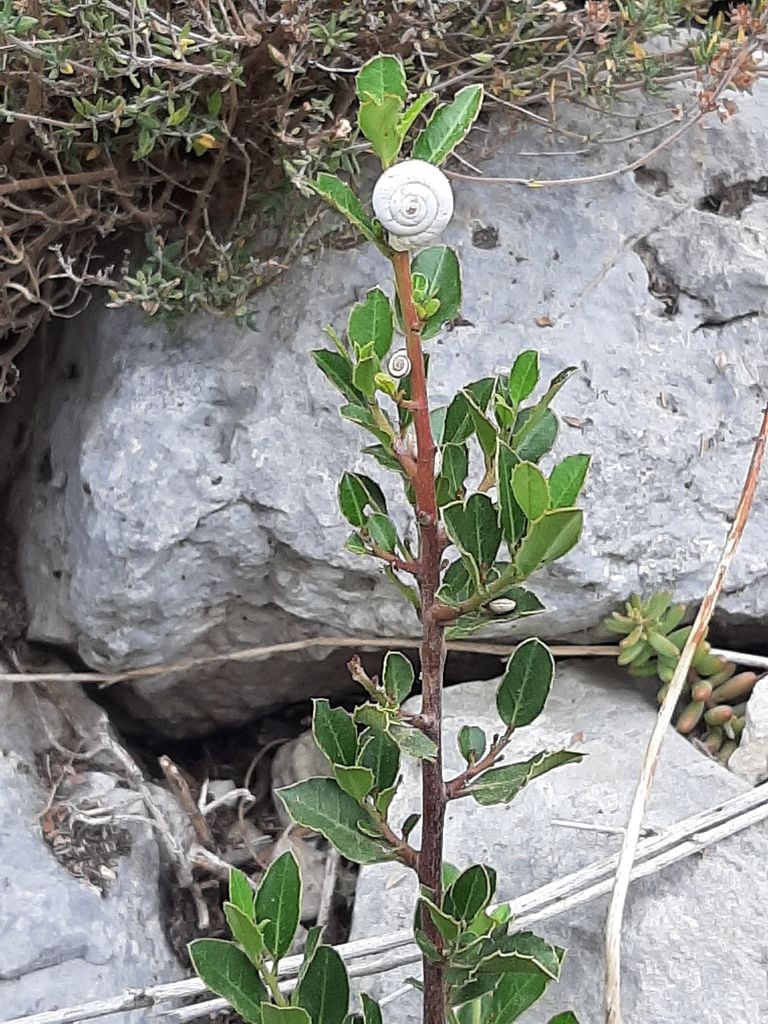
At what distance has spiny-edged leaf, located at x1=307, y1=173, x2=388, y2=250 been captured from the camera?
2.61ft

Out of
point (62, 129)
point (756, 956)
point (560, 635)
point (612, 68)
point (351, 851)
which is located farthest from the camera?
point (560, 635)

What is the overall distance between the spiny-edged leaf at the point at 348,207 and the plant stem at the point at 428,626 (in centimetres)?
2

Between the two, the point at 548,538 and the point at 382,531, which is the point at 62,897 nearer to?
the point at 382,531

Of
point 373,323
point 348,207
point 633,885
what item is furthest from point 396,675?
point 633,885

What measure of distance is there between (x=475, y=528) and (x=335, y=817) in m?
0.32

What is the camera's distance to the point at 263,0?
1.47m

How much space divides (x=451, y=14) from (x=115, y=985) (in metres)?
1.45

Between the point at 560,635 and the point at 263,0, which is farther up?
the point at 263,0

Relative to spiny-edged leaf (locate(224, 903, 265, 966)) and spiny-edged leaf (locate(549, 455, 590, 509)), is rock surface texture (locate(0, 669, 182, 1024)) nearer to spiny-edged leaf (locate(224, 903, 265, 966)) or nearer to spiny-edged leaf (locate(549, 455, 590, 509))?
spiny-edged leaf (locate(224, 903, 265, 966))

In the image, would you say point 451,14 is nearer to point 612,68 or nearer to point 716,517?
point 612,68

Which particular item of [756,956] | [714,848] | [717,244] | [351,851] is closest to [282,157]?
[717,244]

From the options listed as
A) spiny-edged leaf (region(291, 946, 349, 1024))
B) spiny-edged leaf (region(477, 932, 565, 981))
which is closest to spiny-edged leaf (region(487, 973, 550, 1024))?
spiny-edged leaf (region(477, 932, 565, 981))

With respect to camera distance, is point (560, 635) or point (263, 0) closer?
point (263, 0)

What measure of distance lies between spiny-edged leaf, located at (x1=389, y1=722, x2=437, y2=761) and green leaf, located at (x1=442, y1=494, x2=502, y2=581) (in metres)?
0.15
